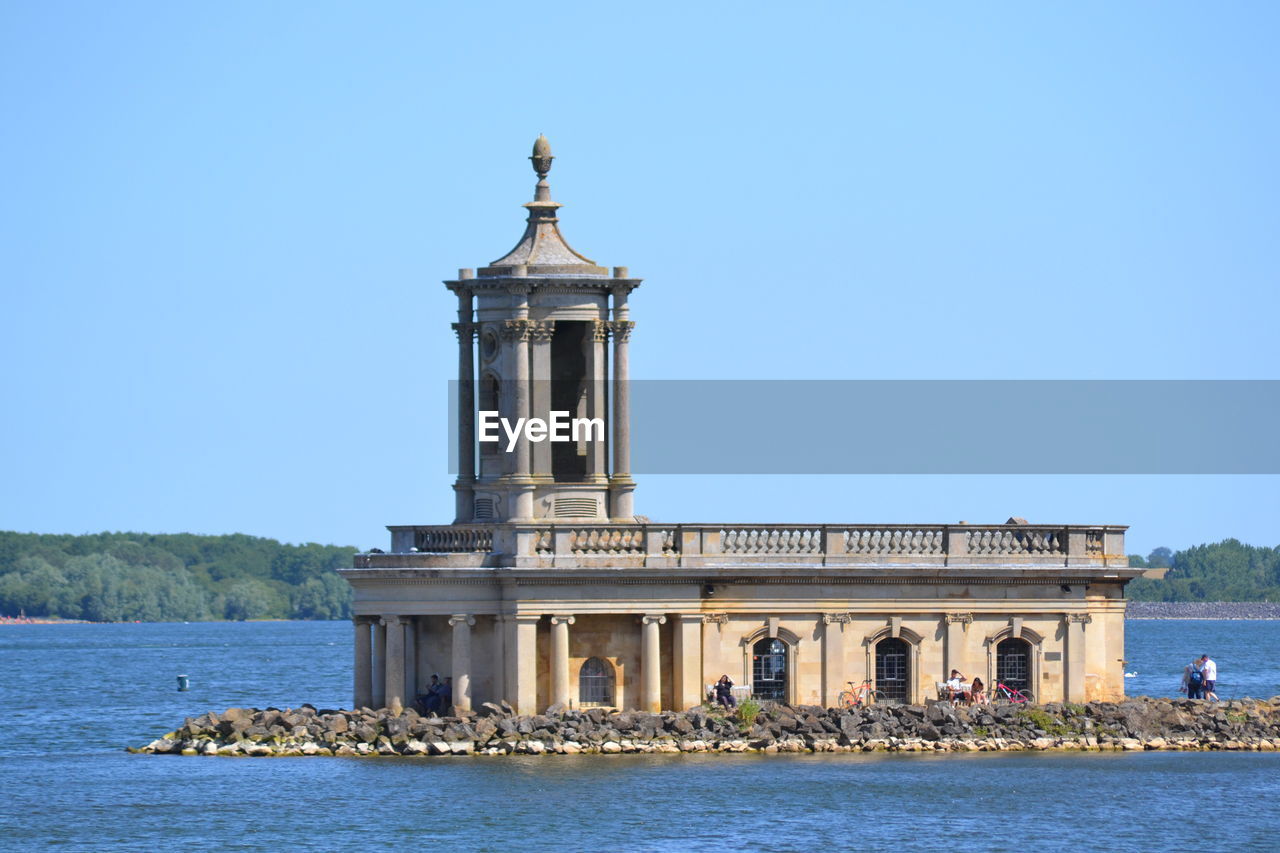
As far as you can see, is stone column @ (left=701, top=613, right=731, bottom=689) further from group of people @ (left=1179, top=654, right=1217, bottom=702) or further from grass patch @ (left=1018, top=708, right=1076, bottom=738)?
group of people @ (left=1179, top=654, right=1217, bottom=702)

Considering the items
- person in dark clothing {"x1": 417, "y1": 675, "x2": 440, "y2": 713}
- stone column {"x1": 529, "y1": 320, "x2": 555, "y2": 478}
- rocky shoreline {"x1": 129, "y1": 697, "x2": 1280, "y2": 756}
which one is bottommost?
rocky shoreline {"x1": 129, "y1": 697, "x2": 1280, "y2": 756}

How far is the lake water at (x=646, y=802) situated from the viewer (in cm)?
4988

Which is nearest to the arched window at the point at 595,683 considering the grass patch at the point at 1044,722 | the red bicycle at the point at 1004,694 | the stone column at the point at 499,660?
the stone column at the point at 499,660

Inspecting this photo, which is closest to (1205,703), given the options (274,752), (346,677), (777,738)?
(777,738)

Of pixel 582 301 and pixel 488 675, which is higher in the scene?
pixel 582 301

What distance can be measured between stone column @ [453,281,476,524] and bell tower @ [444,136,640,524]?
0.06ft

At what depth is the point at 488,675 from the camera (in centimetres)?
5897

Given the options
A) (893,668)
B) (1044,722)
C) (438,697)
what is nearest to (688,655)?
(893,668)

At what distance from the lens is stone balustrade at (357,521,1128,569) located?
58.5 metres

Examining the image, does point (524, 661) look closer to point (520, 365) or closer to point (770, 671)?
point (770, 671)

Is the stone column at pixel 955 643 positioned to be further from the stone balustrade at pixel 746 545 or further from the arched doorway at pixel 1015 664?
the stone balustrade at pixel 746 545

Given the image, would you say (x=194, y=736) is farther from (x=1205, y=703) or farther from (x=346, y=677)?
(x=346, y=677)

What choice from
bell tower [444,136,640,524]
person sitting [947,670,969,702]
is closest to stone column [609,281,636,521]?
bell tower [444,136,640,524]

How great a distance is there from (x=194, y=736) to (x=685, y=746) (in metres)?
9.37
